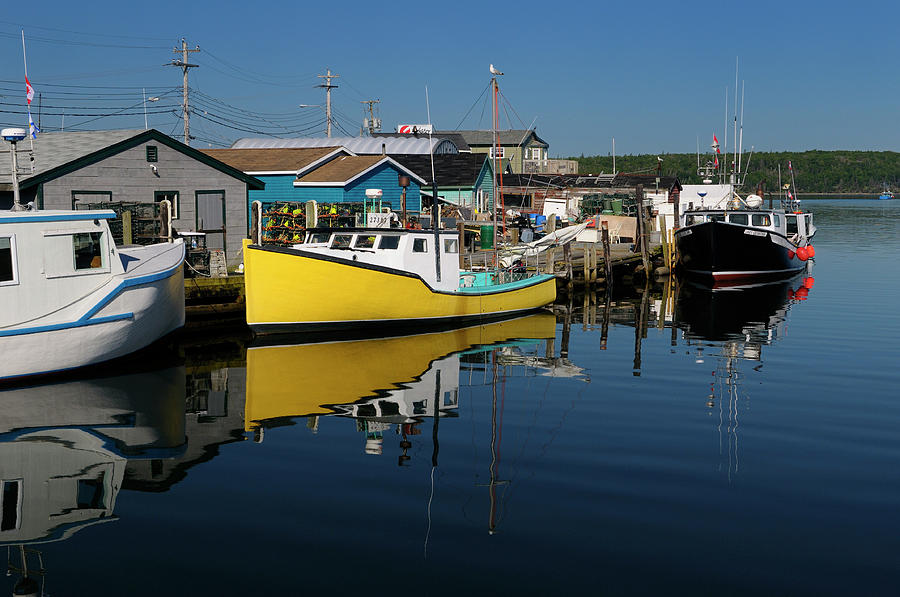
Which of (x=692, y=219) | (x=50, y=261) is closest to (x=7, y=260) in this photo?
(x=50, y=261)

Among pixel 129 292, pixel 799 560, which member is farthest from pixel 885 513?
pixel 129 292

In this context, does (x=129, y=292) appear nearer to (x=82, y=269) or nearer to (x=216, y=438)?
(x=82, y=269)

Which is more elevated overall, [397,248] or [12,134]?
[12,134]

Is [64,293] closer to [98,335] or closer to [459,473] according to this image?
[98,335]

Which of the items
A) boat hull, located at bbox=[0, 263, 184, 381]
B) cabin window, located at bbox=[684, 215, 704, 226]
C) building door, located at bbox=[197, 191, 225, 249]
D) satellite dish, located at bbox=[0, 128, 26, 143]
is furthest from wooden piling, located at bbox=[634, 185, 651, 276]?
satellite dish, located at bbox=[0, 128, 26, 143]

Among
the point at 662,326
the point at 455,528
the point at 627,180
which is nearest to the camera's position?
the point at 455,528

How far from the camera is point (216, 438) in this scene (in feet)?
46.1

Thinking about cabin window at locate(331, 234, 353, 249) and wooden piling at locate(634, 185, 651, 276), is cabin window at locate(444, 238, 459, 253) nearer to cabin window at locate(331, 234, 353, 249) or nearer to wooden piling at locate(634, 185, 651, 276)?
cabin window at locate(331, 234, 353, 249)

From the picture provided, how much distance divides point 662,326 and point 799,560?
19.1 metres

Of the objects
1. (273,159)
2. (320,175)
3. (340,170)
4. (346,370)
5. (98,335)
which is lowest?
(346,370)

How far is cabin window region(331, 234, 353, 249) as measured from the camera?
24452 mm

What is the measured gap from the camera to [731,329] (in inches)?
1069

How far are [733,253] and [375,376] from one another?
25666 millimetres

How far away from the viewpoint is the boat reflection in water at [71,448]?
9.93 m
